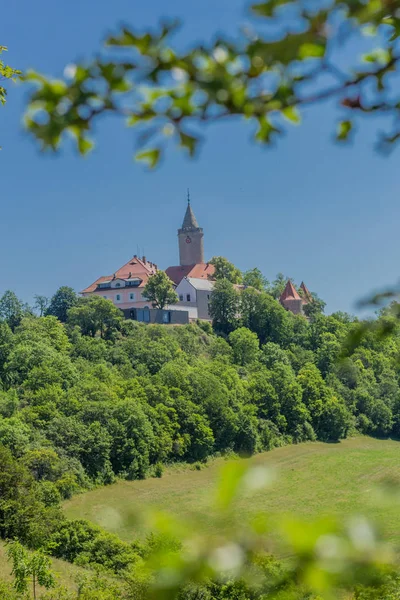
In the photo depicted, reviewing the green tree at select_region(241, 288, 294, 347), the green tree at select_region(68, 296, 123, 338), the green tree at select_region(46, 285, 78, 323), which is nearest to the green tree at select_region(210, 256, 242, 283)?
the green tree at select_region(241, 288, 294, 347)

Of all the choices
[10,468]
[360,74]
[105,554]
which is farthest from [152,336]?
[360,74]

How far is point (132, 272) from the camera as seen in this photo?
220 ft

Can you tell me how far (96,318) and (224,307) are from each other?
1457 cm

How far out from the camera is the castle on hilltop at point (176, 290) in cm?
6097

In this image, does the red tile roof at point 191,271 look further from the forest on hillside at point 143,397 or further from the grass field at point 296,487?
the grass field at point 296,487

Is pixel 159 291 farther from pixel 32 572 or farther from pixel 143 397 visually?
pixel 32 572

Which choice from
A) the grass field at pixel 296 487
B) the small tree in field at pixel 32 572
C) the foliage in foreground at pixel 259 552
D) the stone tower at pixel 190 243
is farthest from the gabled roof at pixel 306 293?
the foliage in foreground at pixel 259 552

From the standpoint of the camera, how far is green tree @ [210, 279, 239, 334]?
62.8 meters

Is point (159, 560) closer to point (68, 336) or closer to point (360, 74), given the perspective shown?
point (360, 74)

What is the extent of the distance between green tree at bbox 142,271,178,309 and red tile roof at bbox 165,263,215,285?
11.0 meters

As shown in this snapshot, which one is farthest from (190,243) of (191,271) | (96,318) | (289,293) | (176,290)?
(96,318)

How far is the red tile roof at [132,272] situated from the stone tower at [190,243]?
39.1ft

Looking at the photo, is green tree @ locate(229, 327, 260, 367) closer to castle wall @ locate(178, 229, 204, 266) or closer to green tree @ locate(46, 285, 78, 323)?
green tree @ locate(46, 285, 78, 323)

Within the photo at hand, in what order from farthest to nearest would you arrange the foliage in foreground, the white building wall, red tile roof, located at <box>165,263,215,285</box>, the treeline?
red tile roof, located at <box>165,263,215,285</box>
the white building wall
the treeline
the foliage in foreground
